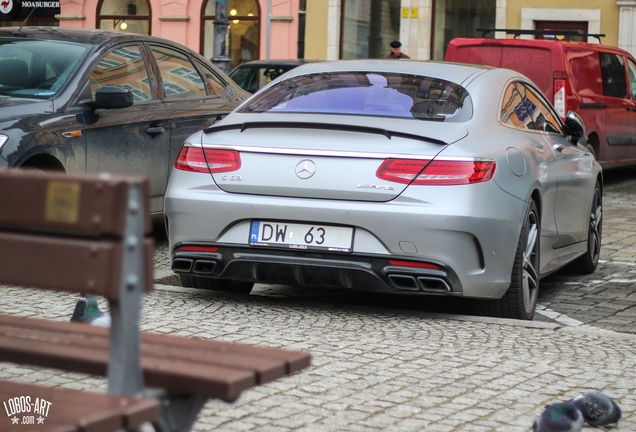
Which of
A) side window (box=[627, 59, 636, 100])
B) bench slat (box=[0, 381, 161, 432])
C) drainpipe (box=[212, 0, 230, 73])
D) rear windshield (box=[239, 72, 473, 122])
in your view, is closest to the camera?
bench slat (box=[0, 381, 161, 432])

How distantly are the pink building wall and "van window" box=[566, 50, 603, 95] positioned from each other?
41.1ft

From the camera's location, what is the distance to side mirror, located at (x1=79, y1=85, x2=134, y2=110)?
7059 mm

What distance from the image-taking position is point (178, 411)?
255 centimetres

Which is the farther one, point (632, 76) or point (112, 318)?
point (632, 76)

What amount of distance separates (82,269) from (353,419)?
1.63 meters

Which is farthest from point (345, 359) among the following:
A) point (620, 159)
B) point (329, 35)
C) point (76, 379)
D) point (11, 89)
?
point (329, 35)

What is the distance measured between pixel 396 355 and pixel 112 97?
10.6ft

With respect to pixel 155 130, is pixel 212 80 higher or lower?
higher

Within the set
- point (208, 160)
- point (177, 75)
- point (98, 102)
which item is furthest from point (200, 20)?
point (208, 160)

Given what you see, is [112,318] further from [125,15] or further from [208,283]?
[125,15]

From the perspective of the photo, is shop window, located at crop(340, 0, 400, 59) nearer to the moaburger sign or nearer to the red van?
the moaburger sign

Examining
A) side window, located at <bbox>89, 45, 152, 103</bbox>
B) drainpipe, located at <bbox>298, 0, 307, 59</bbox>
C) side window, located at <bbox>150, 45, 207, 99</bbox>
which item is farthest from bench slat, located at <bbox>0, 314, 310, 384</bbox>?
drainpipe, located at <bbox>298, 0, 307, 59</bbox>

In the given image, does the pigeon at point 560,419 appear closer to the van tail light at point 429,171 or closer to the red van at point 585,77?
the van tail light at point 429,171

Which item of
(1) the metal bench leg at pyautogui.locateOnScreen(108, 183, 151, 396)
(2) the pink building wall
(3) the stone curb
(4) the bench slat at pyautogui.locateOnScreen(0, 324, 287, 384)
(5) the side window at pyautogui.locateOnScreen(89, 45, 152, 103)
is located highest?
Answer: (2) the pink building wall
